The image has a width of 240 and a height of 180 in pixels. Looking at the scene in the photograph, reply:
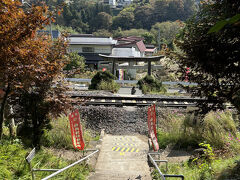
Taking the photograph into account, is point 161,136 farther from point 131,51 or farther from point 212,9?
point 131,51

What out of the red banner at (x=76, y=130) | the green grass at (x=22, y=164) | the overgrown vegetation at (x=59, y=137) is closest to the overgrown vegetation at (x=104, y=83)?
the overgrown vegetation at (x=59, y=137)

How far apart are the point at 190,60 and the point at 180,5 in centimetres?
7190

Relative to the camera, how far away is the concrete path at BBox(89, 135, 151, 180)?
5342 millimetres

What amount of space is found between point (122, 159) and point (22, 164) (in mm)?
2990

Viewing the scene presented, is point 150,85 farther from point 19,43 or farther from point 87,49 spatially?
point 87,49

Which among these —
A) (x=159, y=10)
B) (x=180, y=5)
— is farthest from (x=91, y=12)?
(x=180, y=5)

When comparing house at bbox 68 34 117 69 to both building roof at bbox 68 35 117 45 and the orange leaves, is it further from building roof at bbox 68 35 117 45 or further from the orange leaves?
the orange leaves

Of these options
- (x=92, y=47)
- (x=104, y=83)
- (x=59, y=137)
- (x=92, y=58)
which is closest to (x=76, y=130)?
(x=59, y=137)

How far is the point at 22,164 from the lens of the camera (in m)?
4.47

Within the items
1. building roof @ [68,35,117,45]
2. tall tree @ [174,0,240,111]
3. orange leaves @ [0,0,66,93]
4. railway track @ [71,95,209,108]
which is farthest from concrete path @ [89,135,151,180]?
building roof @ [68,35,117,45]

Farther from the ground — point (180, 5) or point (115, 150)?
point (180, 5)

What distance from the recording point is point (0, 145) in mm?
4887

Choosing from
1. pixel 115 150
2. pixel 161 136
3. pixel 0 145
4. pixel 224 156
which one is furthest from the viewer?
pixel 161 136

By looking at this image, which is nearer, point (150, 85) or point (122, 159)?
point (122, 159)
